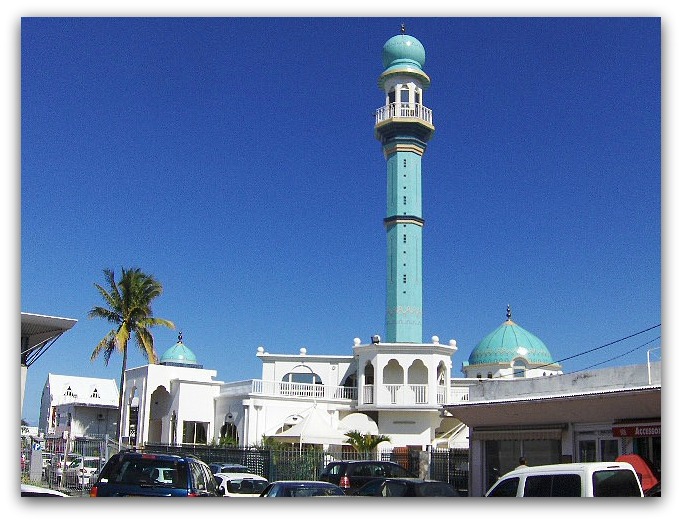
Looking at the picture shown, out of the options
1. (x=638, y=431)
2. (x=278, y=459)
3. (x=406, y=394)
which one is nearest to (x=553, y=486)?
(x=638, y=431)

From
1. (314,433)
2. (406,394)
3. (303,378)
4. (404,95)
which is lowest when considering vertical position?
(314,433)

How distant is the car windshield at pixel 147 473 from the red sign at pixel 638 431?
7.04 m

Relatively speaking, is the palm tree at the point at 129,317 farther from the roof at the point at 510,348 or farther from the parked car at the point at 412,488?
the roof at the point at 510,348

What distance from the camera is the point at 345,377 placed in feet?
106

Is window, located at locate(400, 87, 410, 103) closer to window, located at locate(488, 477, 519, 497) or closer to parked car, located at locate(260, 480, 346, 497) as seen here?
parked car, located at locate(260, 480, 346, 497)

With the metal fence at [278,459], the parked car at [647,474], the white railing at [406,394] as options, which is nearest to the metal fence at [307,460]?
the metal fence at [278,459]

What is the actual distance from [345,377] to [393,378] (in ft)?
6.23

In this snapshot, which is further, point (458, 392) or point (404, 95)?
point (404, 95)

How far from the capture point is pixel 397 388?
3042 cm

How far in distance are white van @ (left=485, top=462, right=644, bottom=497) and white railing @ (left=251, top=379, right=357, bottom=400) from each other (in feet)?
65.3

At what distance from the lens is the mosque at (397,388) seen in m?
17.1

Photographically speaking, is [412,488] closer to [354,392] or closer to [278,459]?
[278,459]

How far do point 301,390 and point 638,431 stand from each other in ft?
58.5
